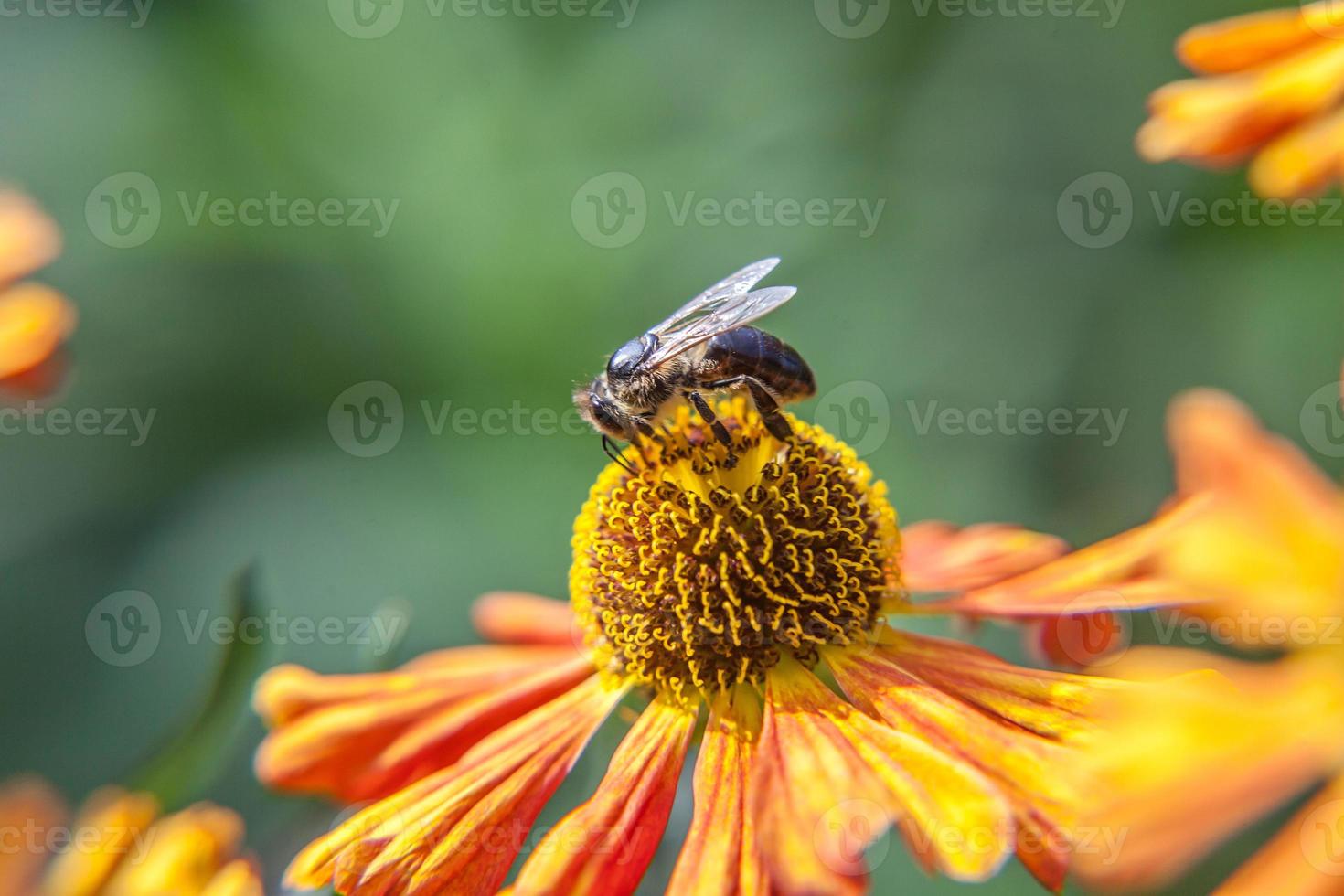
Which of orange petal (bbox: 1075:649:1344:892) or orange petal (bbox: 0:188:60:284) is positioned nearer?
orange petal (bbox: 1075:649:1344:892)

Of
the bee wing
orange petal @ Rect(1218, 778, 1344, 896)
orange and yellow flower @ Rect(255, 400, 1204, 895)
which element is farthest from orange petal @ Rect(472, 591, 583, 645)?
orange petal @ Rect(1218, 778, 1344, 896)

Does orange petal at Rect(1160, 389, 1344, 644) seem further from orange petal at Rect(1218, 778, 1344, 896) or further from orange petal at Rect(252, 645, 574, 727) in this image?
orange petal at Rect(252, 645, 574, 727)

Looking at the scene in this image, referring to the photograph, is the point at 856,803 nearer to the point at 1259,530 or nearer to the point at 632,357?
the point at 1259,530

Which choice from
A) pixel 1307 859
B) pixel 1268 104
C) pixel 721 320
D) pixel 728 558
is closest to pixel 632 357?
pixel 721 320

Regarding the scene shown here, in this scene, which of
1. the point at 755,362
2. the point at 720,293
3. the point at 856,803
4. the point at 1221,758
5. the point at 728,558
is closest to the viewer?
the point at 1221,758

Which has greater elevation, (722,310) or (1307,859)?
(722,310)
